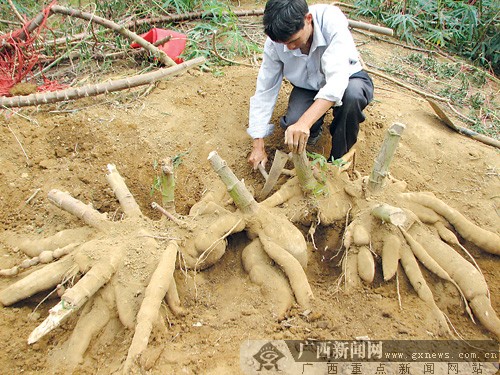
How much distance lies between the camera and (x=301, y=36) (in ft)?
7.10

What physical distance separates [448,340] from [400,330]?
0.22 meters

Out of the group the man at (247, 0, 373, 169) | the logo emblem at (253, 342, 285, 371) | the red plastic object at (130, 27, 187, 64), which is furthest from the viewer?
the red plastic object at (130, 27, 187, 64)

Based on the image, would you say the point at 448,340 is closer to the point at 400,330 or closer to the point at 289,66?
the point at 400,330

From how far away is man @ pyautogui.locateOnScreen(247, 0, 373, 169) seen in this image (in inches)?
80.9

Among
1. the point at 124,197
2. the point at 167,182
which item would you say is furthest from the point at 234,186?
the point at 124,197

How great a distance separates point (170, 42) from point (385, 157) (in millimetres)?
1872

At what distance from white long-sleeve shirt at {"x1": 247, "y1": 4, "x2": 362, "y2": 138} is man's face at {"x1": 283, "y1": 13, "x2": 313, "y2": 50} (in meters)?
0.07

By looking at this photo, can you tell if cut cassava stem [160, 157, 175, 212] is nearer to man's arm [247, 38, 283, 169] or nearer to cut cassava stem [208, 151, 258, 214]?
cut cassava stem [208, 151, 258, 214]

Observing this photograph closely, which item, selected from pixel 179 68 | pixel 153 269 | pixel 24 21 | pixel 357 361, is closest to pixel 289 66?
pixel 179 68

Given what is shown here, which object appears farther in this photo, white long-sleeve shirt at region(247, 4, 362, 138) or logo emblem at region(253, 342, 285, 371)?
white long-sleeve shirt at region(247, 4, 362, 138)

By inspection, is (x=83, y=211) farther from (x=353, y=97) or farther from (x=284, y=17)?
(x=353, y=97)

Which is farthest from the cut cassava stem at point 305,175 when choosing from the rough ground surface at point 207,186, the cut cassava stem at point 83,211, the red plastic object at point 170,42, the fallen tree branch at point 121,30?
the red plastic object at point 170,42

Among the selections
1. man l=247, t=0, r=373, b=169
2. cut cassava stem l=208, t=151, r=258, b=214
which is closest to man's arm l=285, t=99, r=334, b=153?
man l=247, t=0, r=373, b=169

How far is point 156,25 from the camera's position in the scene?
3.61 m
